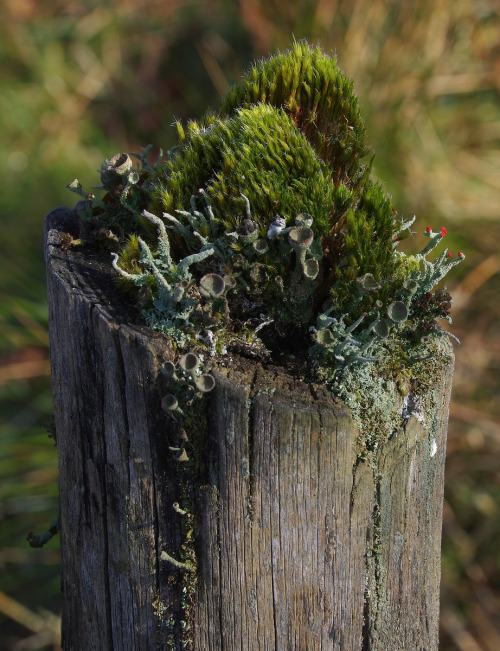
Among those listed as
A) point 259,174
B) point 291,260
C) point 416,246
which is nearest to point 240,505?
point 291,260

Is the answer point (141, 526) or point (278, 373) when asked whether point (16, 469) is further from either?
point (278, 373)

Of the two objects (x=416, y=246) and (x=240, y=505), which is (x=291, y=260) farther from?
(x=416, y=246)

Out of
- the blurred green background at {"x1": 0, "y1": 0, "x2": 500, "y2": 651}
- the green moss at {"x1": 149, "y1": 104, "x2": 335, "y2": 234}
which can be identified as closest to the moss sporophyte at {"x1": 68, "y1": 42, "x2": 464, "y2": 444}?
the green moss at {"x1": 149, "y1": 104, "x2": 335, "y2": 234}

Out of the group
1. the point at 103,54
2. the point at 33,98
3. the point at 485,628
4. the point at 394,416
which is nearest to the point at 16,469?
the point at 394,416

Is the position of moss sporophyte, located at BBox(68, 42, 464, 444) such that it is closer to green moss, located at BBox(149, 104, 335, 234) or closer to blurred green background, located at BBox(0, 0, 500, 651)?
green moss, located at BBox(149, 104, 335, 234)

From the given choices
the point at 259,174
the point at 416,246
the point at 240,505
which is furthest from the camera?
the point at 416,246
